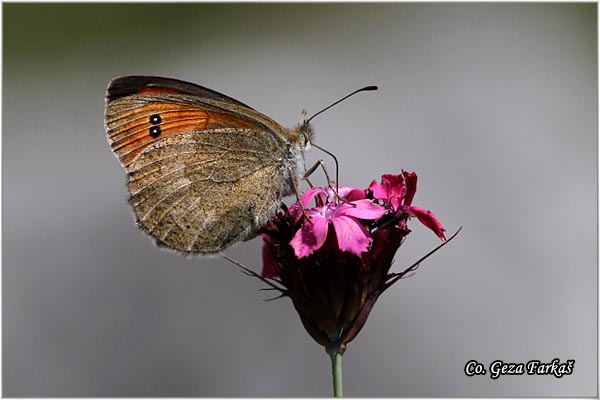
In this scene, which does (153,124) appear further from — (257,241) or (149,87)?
(257,241)

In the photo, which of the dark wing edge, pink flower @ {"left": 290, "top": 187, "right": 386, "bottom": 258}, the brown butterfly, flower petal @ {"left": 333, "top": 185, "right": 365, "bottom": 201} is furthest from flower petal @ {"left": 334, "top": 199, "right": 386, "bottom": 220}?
the dark wing edge

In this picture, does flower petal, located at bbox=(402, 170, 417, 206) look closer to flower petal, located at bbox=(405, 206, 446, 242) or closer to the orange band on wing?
flower petal, located at bbox=(405, 206, 446, 242)

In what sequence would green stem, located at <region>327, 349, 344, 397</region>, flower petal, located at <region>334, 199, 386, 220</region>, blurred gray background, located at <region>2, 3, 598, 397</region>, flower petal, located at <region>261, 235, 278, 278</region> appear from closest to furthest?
green stem, located at <region>327, 349, 344, 397</region>, flower petal, located at <region>334, 199, 386, 220</region>, flower petal, located at <region>261, 235, 278, 278</region>, blurred gray background, located at <region>2, 3, 598, 397</region>

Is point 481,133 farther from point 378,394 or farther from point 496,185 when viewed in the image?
point 378,394

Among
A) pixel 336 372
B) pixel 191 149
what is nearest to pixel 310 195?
pixel 191 149

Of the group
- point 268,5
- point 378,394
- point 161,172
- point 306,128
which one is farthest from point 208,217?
point 268,5

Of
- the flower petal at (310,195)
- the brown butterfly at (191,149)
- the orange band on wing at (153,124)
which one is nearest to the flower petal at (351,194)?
the flower petal at (310,195)

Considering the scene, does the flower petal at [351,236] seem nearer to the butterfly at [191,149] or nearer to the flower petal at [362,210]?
the flower petal at [362,210]
